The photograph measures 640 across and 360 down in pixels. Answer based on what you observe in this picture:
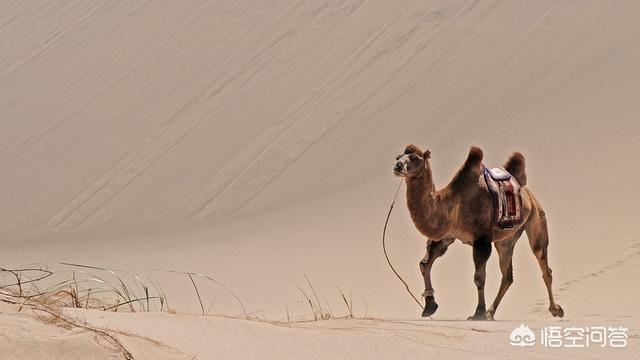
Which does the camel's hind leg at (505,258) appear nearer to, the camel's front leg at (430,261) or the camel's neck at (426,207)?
the camel's front leg at (430,261)

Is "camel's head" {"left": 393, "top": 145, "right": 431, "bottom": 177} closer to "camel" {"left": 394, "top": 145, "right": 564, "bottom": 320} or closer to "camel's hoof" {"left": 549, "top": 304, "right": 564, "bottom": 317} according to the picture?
"camel" {"left": 394, "top": 145, "right": 564, "bottom": 320}

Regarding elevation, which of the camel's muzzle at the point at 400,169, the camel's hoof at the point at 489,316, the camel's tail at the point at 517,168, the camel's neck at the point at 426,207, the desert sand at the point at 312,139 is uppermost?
the desert sand at the point at 312,139

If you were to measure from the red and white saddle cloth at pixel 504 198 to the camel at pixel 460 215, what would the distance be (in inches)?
1.6

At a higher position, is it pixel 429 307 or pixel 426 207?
pixel 426 207

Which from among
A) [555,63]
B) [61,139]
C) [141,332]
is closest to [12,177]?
[61,139]

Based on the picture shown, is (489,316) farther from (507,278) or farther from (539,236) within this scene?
(539,236)

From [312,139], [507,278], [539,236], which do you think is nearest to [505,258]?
[507,278]

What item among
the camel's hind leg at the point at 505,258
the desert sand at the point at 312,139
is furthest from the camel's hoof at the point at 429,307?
the desert sand at the point at 312,139

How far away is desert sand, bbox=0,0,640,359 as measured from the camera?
13.2 m

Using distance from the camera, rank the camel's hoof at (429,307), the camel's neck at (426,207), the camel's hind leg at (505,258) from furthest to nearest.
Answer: the camel's hind leg at (505,258), the camel's hoof at (429,307), the camel's neck at (426,207)

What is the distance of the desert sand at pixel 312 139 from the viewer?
43.2 ft

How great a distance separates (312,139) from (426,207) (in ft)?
32.5

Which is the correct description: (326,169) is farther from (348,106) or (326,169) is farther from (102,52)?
(102,52)

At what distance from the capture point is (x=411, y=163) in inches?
302
